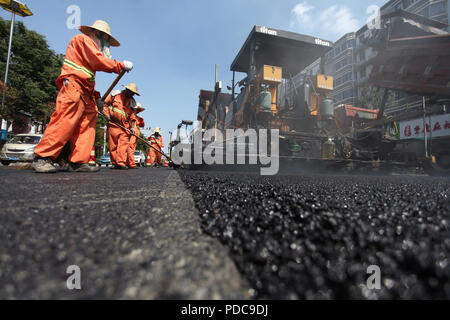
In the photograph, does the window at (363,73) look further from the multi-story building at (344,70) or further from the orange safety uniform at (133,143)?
the orange safety uniform at (133,143)

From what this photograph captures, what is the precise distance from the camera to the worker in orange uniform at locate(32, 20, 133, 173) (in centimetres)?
205

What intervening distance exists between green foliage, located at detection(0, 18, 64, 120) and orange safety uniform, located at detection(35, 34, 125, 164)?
14.2 m

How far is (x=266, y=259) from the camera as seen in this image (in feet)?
1.30

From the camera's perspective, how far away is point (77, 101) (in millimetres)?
2125

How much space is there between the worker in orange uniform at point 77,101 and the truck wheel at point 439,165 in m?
5.24

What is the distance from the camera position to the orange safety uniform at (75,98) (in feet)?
6.73

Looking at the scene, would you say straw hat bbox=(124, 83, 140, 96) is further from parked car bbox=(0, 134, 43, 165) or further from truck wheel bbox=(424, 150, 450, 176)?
truck wheel bbox=(424, 150, 450, 176)

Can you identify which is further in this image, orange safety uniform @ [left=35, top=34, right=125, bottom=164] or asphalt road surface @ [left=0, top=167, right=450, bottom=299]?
orange safety uniform @ [left=35, top=34, right=125, bottom=164]

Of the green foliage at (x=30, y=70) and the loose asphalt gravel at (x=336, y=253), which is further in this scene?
the green foliage at (x=30, y=70)

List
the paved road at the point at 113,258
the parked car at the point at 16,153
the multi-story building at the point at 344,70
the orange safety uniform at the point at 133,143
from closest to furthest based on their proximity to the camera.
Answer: the paved road at the point at 113,258 → the orange safety uniform at the point at 133,143 → the parked car at the point at 16,153 → the multi-story building at the point at 344,70

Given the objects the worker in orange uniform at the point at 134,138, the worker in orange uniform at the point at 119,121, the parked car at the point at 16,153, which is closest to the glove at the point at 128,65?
the worker in orange uniform at the point at 119,121

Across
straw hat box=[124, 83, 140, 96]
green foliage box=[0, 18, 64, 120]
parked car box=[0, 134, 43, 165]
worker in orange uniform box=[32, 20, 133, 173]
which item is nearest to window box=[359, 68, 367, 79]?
straw hat box=[124, 83, 140, 96]

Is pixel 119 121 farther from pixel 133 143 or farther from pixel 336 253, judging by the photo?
pixel 336 253
